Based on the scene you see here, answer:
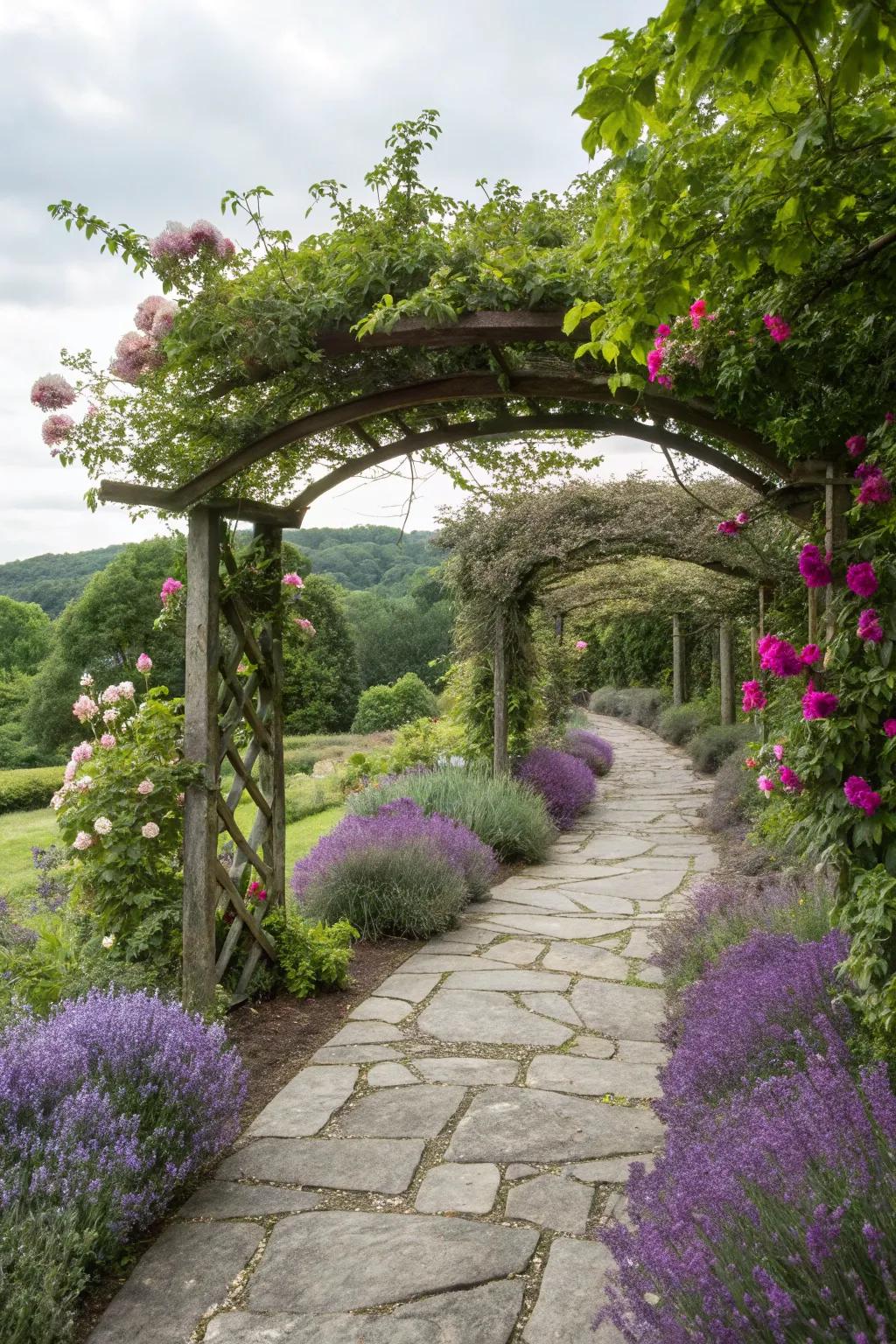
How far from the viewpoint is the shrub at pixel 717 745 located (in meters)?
11.7

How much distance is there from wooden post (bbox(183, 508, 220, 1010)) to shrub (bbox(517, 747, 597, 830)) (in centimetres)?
517

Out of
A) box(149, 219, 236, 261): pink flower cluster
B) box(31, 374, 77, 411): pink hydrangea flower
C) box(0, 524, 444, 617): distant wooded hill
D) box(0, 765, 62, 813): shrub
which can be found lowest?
box(0, 765, 62, 813): shrub

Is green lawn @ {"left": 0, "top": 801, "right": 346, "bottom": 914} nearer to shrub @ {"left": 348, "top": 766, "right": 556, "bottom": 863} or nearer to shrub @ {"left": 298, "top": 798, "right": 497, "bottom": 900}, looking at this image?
shrub @ {"left": 348, "top": 766, "right": 556, "bottom": 863}

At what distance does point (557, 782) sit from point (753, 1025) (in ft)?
21.5

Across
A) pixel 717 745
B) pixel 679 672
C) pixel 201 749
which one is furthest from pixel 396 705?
pixel 201 749

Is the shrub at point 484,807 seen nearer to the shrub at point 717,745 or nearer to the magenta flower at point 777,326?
the magenta flower at point 777,326

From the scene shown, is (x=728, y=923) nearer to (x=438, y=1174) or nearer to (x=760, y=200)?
(x=438, y=1174)

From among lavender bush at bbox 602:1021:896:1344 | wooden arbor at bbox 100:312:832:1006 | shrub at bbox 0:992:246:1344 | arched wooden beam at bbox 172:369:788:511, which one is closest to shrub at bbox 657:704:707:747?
wooden arbor at bbox 100:312:832:1006

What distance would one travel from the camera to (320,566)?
31.2 metres

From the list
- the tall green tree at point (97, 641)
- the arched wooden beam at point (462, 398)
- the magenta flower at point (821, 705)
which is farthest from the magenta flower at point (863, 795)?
the tall green tree at point (97, 641)

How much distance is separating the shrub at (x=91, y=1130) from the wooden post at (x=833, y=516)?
2.36 metres

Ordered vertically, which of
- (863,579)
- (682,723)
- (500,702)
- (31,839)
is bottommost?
(31,839)

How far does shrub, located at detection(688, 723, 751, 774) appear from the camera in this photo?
11734 millimetres

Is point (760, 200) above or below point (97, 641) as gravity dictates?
above
